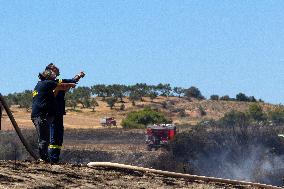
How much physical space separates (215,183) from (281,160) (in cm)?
2381

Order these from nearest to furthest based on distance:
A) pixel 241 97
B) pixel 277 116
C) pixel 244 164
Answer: pixel 244 164, pixel 277 116, pixel 241 97

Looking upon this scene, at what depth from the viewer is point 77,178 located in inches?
493

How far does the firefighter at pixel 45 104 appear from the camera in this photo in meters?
14.1

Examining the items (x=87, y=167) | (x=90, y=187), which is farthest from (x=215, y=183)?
(x=90, y=187)

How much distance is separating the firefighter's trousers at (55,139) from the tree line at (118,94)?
74.9 m

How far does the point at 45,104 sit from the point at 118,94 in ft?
277

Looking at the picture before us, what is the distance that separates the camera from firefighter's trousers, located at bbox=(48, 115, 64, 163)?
1415 centimetres

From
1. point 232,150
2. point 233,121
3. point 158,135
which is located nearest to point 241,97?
point 233,121

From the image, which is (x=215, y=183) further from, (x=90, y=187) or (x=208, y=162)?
(x=208, y=162)

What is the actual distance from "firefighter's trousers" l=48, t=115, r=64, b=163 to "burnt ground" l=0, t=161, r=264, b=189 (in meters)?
0.36

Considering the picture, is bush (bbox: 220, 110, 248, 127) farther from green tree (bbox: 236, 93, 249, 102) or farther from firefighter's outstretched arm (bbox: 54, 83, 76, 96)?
green tree (bbox: 236, 93, 249, 102)

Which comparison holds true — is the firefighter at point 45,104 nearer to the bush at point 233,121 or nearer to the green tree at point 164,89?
the bush at point 233,121

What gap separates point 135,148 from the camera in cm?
4572

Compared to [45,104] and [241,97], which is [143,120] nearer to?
[241,97]
